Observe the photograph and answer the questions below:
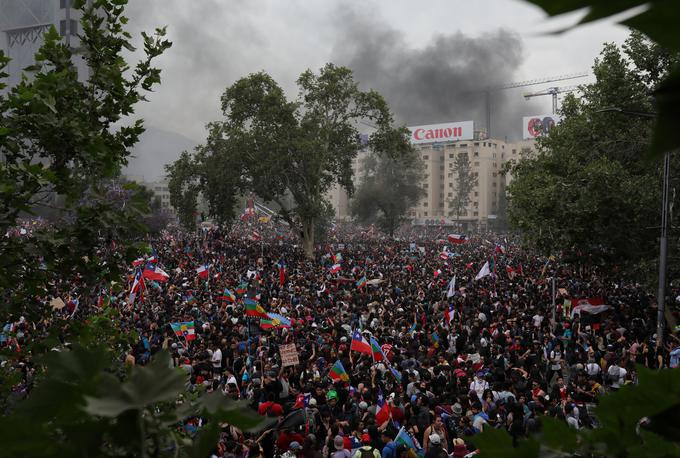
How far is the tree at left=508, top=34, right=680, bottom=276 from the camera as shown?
1795cm

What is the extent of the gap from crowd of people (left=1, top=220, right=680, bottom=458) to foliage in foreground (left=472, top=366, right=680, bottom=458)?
2.7 inches

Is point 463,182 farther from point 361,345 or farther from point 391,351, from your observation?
point 361,345

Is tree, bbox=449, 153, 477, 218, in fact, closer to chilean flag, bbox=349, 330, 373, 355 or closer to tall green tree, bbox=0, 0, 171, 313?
chilean flag, bbox=349, 330, 373, 355

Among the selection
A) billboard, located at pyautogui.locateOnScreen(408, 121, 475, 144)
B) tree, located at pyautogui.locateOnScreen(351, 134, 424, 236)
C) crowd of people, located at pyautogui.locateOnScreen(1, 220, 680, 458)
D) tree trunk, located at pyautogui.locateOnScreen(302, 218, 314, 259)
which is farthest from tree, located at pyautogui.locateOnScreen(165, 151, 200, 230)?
billboard, located at pyautogui.locateOnScreen(408, 121, 475, 144)

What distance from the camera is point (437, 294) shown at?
2248 cm

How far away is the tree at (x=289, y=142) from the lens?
38456mm

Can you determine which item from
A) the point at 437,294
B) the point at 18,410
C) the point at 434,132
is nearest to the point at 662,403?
the point at 18,410

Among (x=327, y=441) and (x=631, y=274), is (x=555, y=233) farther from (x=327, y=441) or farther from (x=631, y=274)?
(x=327, y=441)

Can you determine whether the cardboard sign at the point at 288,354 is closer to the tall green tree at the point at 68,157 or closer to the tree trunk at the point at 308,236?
the tall green tree at the point at 68,157

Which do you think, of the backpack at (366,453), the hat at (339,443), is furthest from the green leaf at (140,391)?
the hat at (339,443)

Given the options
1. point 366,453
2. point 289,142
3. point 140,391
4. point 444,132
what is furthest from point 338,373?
point 444,132

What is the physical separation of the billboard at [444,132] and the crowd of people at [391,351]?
9455 cm

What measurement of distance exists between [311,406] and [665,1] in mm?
9075

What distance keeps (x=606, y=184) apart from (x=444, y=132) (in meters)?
105
